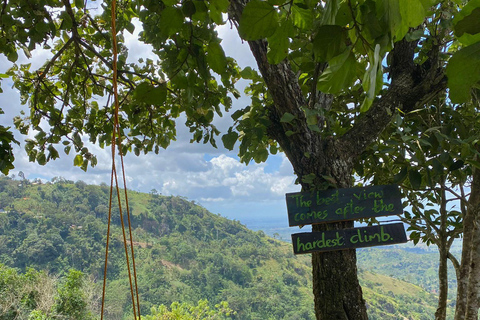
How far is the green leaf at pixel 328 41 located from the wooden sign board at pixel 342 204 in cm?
71

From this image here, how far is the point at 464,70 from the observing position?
0.59ft

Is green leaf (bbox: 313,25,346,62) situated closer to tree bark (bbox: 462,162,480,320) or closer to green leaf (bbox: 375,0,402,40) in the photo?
green leaf (bbox: 375,0,402,40)

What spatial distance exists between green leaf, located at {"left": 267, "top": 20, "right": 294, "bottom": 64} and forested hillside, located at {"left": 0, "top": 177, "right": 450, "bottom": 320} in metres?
18.8

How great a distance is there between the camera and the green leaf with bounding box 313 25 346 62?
246mm

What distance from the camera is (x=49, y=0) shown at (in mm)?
883

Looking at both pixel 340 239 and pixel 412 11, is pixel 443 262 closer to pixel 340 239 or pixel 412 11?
pixel 340 239

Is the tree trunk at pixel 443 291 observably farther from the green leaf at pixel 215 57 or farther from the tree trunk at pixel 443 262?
the green leaf at pixel 215 57

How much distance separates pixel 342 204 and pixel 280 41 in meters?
0.72

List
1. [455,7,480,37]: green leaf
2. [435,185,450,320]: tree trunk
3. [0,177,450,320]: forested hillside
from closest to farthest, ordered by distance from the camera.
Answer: [455,7,480,37]: green leaf, [435,185,450,320]: tree trunk, [0,177,450,320]: forested hillside

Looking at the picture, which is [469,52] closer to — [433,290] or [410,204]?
[410,204]

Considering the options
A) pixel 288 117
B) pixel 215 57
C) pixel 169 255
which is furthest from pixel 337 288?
pixel 169 255

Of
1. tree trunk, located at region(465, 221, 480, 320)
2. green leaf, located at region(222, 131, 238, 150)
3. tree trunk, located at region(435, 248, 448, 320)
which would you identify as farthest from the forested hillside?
green leaf, located at region(222, 131, 238, 150)

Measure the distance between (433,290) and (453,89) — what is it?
3080 cm

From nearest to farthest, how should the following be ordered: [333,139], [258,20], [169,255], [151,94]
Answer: [258,20]
[151,94]
[333,139]
[169,255]
